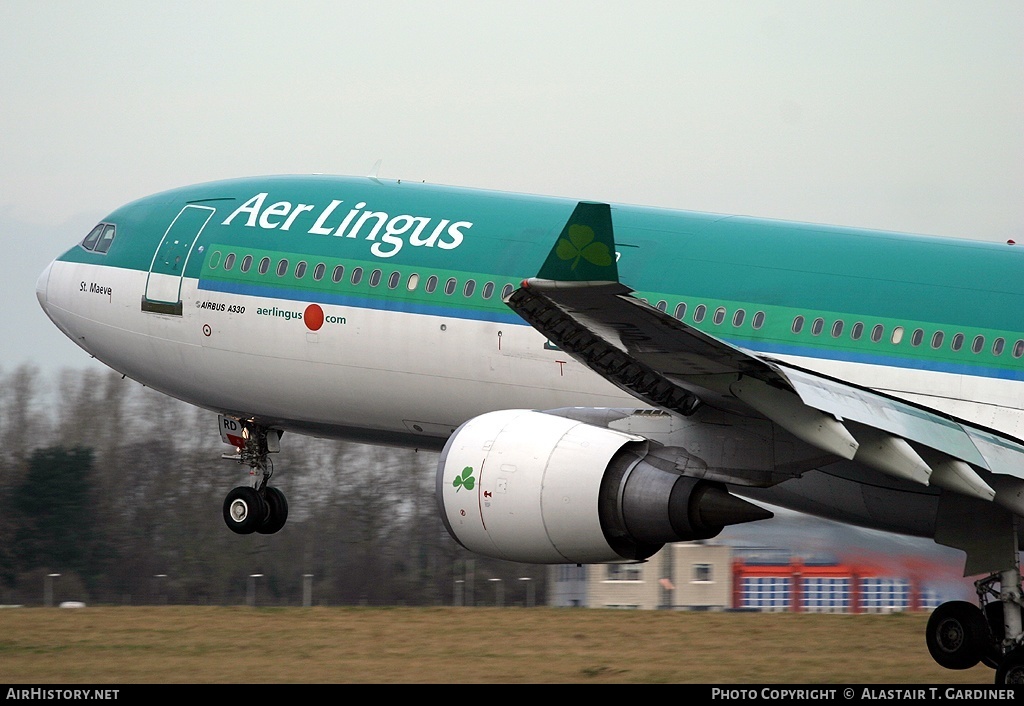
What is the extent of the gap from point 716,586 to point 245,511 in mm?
23659

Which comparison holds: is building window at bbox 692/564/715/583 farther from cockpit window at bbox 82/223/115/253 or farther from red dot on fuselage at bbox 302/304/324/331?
red dot on fuselage at bbox 302/304/324/331

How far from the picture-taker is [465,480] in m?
13.1

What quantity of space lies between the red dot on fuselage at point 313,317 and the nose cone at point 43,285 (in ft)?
16.6

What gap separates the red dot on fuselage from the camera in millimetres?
18453

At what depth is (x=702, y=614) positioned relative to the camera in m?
21.7

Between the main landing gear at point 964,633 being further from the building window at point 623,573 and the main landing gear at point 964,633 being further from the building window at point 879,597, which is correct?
the building window at point 623,573

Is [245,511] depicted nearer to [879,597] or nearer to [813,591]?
[879,597]

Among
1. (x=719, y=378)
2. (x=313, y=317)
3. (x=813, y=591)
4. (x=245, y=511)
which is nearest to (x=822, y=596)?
(x=813, y=591)

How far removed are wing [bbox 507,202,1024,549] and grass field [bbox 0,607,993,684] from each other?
4.45 meters

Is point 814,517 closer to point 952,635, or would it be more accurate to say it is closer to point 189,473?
point 952,635
